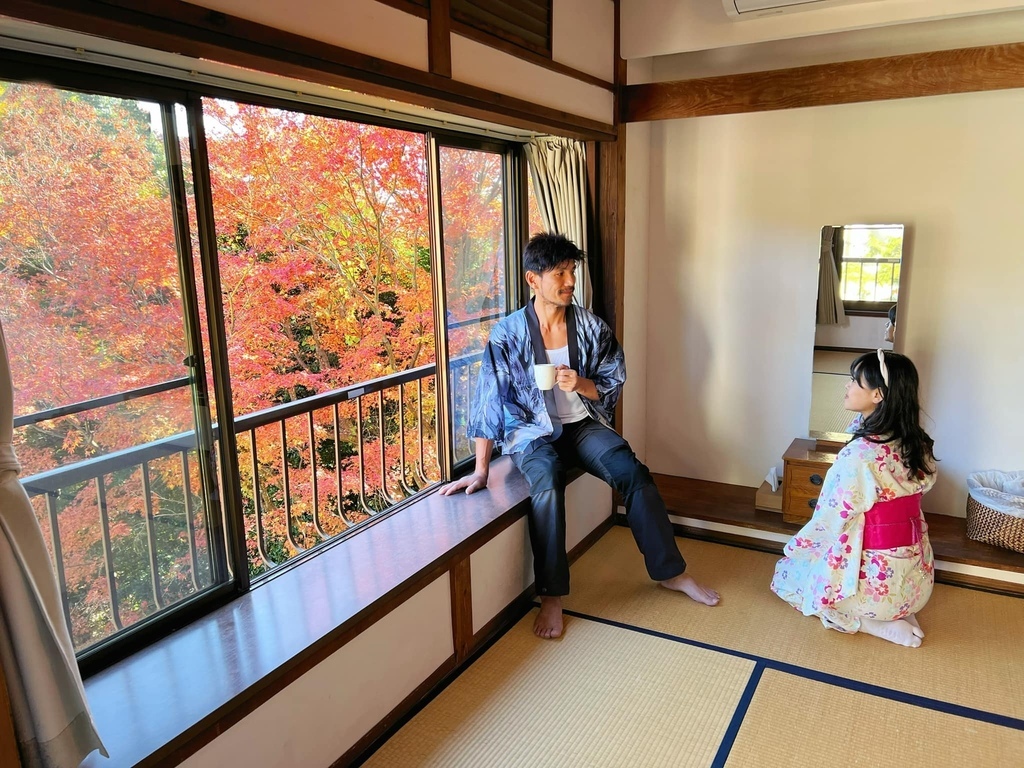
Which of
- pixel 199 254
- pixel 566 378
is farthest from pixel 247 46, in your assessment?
pixel 566 378

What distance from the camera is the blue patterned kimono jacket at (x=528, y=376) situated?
3139mm

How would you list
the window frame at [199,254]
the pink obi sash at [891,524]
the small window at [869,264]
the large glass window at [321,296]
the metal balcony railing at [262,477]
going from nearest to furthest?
the window frame at [199,254], the metal balcony railing at [262,477], the pink obi sash at [891,524], the small window at [869,264], the large glass window at [321,296]

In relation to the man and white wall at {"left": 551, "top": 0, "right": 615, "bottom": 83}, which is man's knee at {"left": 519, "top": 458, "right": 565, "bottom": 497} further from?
white wall at {"left": 551, "top": 0, "right": 615, "bottom": 83}

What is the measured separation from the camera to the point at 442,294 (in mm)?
3146

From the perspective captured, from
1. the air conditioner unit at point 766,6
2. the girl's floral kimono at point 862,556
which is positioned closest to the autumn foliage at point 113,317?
the air conditioner unit at point 766,6

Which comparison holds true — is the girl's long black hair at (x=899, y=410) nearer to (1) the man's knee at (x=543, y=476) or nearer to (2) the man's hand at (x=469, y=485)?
(1) the man's knee at (x=543, y=476)

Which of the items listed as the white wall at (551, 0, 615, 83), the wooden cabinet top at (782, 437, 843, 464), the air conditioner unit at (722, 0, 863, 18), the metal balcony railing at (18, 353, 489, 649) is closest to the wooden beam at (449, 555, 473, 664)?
the metal balcony railing at (18, 353, 489, 649)

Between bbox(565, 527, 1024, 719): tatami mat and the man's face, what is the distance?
128cm

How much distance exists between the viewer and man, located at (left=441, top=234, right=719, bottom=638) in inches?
116

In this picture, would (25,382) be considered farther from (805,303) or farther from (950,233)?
(950,233)

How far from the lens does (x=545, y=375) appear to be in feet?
9.07

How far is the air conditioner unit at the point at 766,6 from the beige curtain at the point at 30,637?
9.43 feet

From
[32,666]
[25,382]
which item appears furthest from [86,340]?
[32,666]

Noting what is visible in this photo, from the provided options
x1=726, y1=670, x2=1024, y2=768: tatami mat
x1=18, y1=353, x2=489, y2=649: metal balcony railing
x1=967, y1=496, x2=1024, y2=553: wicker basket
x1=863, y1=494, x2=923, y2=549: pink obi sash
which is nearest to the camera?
x1=18, y1=353, x2=489, y2=649: metal balcony railing
